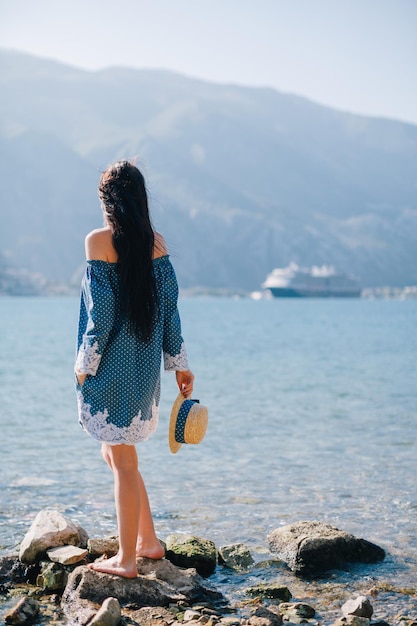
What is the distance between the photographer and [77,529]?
5.49 meters

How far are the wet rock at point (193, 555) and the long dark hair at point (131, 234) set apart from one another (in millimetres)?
1786

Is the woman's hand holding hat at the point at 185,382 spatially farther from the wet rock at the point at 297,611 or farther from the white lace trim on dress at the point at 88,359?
the wet rock at the point at 297,611

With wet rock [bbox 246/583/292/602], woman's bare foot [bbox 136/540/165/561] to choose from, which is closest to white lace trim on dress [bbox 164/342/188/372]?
woman's bare foot [bbox 136/540/165/561]

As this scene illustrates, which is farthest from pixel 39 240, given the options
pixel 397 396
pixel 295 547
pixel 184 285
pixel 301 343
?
pixel 295 547

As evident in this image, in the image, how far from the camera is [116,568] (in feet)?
15.5

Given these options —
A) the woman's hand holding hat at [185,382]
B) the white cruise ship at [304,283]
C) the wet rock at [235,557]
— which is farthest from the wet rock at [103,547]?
the white cruise ship at [304,283]

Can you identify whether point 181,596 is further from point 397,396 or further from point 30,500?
point 397,396

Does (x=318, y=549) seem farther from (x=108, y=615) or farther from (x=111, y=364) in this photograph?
(x=111, y=364)

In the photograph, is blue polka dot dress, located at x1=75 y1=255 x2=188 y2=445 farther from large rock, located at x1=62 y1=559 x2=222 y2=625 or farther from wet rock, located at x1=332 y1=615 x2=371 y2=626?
wet rock, located at x1=332 y1=615 x2=371 y2=626

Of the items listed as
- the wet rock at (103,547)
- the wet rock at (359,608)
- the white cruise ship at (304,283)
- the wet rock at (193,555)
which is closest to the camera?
the wet rock at (359,608)

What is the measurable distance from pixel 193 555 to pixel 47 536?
999 millimetres

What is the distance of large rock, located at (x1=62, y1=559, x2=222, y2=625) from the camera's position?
15.0 feet

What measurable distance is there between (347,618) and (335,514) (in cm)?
309

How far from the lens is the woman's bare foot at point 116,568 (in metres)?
4.72
